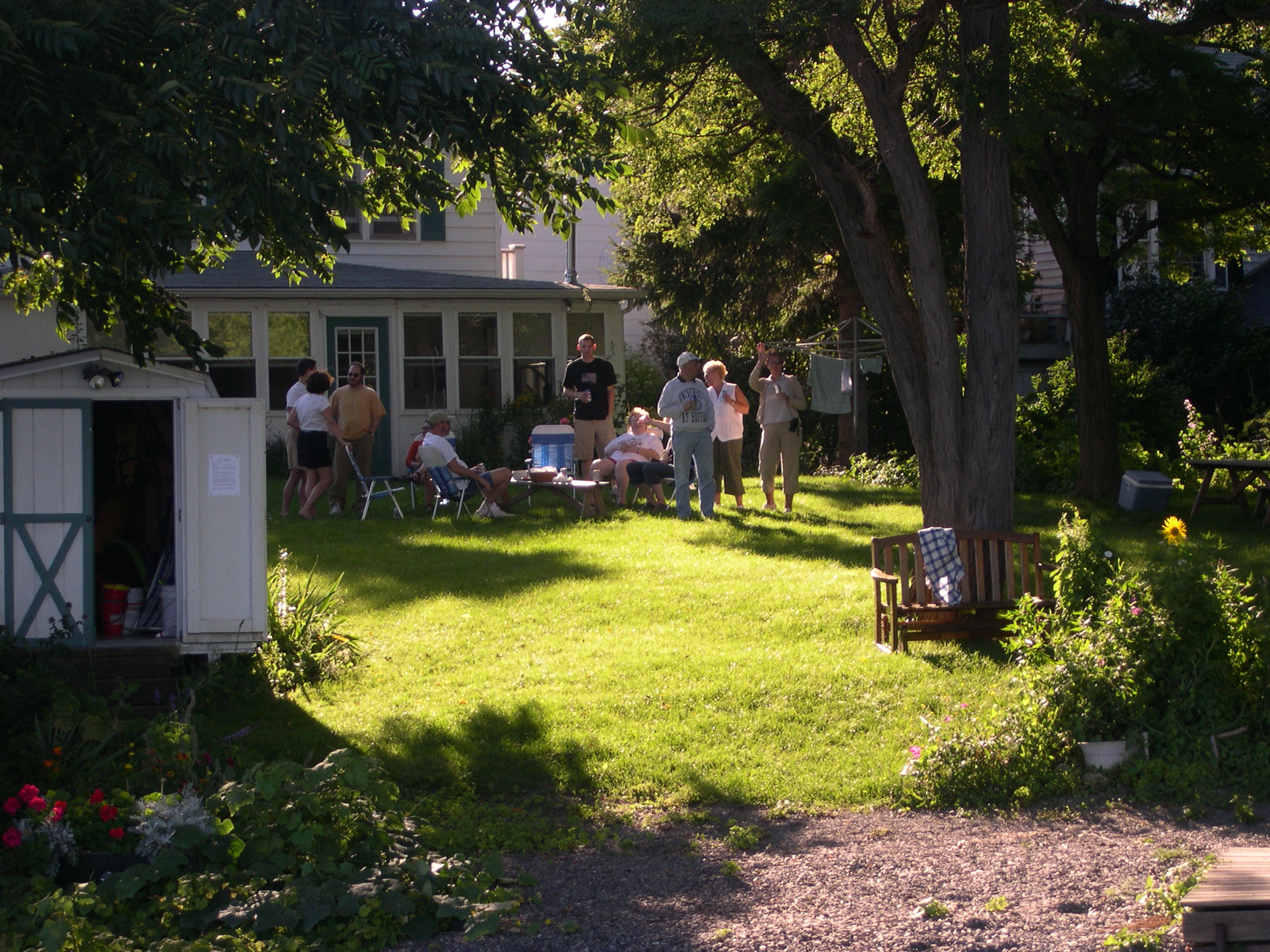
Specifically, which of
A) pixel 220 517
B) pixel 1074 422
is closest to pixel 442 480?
pixel 220 517

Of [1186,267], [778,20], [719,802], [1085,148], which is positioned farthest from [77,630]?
[1186,267]

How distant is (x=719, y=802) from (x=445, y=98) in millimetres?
3806

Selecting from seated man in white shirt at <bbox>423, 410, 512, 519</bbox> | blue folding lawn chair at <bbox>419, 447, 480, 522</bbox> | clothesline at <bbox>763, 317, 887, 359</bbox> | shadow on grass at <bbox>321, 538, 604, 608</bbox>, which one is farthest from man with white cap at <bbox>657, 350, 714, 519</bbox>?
clothesline at <bbox>763, 317, 887, 359</bbox>

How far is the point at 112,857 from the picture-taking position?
4516 mm

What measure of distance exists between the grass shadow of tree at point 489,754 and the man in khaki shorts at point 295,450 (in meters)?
7.08

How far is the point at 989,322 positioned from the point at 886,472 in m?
9.23

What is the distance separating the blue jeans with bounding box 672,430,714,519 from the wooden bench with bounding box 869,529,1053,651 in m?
4.98

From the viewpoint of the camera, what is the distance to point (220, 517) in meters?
6.75

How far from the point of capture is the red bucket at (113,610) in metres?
6.95

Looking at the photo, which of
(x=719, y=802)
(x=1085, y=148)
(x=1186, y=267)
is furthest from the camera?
(x=1186, y=267)

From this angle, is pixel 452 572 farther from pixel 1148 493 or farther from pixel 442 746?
pixel 1148 493

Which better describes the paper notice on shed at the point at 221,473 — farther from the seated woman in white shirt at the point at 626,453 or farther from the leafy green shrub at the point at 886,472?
the leafy green shrub at the point at 886,472

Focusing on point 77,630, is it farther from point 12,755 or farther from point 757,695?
→ point 757,695

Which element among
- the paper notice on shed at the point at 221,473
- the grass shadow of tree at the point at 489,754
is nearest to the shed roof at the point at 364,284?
the paper notice on shed at the point at 221,473
